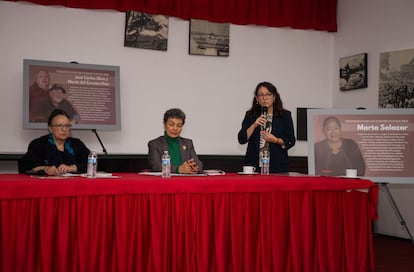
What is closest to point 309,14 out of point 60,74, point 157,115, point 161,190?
point 157,115

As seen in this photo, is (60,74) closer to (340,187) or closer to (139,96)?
(139,96)

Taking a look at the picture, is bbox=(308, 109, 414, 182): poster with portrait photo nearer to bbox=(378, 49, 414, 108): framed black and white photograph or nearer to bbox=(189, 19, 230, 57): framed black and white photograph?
bbox=(378, 49, 414, 108): framed black and white photograph

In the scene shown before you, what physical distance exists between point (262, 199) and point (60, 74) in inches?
102

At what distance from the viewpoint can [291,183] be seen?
3020 millimetres

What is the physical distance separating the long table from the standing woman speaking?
712 mm

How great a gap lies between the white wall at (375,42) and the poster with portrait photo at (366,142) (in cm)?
189

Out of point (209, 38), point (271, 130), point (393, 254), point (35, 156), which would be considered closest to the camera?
point (35, 156)

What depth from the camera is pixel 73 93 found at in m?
4.84

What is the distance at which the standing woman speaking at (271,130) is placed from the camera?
12.5ft

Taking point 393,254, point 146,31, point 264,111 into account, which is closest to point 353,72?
point 393,254

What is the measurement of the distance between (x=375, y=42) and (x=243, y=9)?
1.49 meters

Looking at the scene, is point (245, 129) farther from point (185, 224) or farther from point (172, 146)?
point (185, 224)

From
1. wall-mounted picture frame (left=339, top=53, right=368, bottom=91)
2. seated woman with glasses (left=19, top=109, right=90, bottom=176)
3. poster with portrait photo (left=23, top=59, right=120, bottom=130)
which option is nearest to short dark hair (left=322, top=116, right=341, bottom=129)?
seated woman with glasses (left=19, top=109, right=90, bottom=176)

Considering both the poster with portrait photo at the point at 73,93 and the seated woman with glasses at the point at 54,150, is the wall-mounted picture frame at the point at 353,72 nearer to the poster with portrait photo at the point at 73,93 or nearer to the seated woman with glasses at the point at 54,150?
the poster with portrait photo at the point at 73,93
